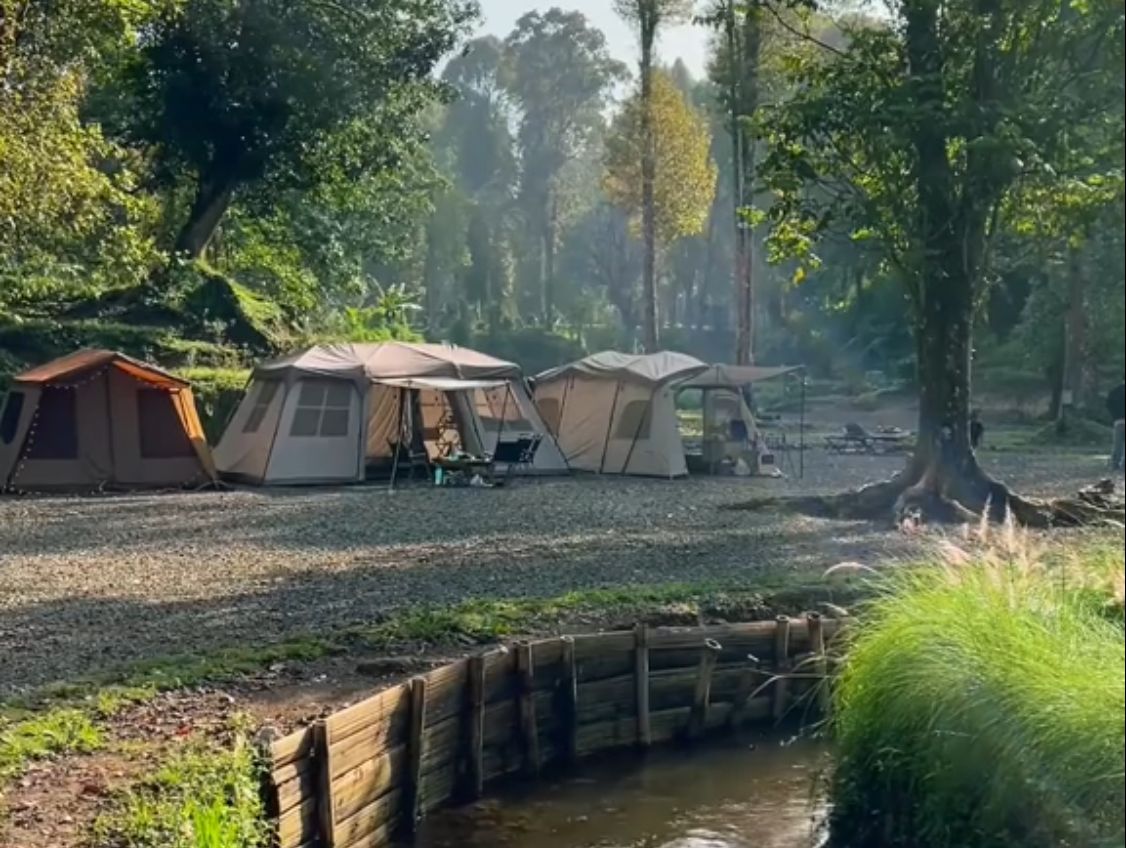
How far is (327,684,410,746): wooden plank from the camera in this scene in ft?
20.4

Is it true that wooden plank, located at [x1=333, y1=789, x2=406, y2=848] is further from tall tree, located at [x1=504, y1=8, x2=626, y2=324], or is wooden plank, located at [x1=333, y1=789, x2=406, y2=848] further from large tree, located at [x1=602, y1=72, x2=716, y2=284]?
tall tree, located at [x1=504, y1=8, x2=626, y2=324]

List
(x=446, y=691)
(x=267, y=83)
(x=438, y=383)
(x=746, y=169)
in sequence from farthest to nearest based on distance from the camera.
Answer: (x=746, y=169)
(x=267, y=83)
(x=438, y=383)
(x=446, y=691)

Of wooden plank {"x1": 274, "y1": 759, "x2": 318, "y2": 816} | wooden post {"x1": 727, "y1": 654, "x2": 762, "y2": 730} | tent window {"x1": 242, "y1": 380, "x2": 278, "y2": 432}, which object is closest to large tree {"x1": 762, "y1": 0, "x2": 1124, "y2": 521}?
wooden post {"x1": 727, "y1": 654, "x2": 762, "y2": 730}

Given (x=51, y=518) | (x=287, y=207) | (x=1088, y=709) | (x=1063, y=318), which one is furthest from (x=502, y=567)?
(x=1063, y=318)

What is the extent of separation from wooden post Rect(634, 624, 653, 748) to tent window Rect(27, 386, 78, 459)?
12247mm

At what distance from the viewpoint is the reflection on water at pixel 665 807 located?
704cm

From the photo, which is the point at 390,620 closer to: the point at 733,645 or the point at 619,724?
the point at 619,724

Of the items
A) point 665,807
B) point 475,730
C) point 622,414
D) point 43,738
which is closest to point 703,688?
point 665,807

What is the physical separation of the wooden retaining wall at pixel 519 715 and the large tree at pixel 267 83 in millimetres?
18761

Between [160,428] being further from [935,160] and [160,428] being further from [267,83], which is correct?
[935,160]

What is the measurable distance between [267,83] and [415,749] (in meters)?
20.5

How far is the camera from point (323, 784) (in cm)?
601

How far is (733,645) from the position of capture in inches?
348

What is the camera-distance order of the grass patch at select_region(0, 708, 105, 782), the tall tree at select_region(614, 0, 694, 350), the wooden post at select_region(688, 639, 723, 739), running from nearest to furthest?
1. the grass patch at select_region(0, 708, 105, 782)
2. the wooden post at select_region(688, 639, 723, 739)
3. the tall tree at select_region(614, 0, 694, 350)
